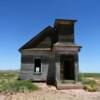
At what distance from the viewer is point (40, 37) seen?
24156 millimetres

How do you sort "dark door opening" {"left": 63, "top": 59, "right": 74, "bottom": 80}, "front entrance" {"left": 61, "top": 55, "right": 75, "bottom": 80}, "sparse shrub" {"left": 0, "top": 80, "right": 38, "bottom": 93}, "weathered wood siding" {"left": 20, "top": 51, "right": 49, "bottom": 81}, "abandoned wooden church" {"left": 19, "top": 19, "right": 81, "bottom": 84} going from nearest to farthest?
1. "sparse shrub" {"left": 0, "top": 80, "right": 38, "bottom": 93}
2. "front entrance" {"left": 61, "top": 55, "right": 75, "bottom": 80}
3. "abandoned wooden church" {"left": 19, "top": 19, "right": 81, "bottom": 84}
4. "weathered wood siding" {"left": 20, "top": 51, "right": 49, "bottom": 81}
5. "dark door opening" {"left": 63, "top": 59, "right": 74, "bottom": 80}

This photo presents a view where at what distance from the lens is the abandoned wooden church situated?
2286cm

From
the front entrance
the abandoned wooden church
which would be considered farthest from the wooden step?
the front entrance

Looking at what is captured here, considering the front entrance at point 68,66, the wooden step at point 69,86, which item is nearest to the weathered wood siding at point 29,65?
the front entrance at point 68,66

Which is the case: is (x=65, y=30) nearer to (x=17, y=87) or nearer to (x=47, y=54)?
(x=47, y=54)

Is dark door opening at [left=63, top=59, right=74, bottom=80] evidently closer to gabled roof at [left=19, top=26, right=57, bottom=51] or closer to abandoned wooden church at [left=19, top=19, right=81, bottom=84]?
abandoned wooden church at [left=19, top=19, right=81, bottom=84]

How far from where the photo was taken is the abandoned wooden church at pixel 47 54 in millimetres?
22859

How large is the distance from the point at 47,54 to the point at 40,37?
6.68ft

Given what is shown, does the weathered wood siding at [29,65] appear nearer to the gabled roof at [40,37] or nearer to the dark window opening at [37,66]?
the dark window opening at [37,66]

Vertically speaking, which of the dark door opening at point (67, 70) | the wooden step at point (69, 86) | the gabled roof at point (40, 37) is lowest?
the wooden step at point (69, 86)

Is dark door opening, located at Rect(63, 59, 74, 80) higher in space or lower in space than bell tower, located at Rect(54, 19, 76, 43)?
lower

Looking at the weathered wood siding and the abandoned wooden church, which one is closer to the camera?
the abandoned wooden church

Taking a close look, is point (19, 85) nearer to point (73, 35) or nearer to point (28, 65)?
point (28, 65)

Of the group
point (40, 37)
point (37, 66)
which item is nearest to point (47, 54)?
point (37, 66)
